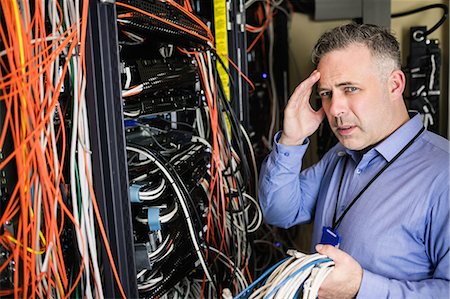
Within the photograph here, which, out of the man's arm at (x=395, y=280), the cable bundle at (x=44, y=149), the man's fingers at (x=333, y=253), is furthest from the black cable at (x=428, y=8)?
the cable bundle at (x=44, y=149)

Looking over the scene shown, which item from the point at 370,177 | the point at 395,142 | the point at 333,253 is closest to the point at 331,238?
the point at 333,253

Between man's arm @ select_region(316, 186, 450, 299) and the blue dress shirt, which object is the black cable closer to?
the blue dress shirt

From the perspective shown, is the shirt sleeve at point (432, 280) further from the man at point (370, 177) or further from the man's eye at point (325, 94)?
the man's eye at point (325, 94)

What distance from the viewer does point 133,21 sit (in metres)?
1.02

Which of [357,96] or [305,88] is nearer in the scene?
[357,96]

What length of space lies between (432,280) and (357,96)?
20.7 inches

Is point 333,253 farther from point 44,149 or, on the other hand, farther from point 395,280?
point 44,149

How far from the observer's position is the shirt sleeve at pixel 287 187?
1.37 meters

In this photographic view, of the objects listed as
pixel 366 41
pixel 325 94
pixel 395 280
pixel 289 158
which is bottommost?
pixel 395 280

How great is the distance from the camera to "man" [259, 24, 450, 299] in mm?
1007

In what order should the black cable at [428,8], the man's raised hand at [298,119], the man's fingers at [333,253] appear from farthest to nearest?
the black cable at [428,8], the man's raised hand at [298,119], the man's fingers at [333,253]

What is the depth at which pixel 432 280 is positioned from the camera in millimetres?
1007

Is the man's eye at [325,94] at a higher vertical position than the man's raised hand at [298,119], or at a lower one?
higher

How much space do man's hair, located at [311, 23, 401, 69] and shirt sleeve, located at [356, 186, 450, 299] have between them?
435 mm
